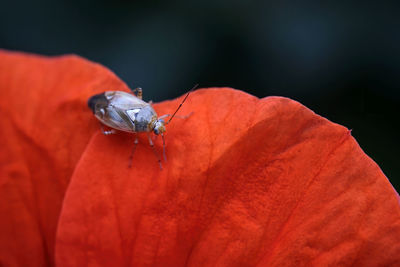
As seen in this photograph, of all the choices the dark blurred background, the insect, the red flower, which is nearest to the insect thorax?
the insect

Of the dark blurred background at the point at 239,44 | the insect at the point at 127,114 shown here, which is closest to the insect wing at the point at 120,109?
the insect at the point at 127,114

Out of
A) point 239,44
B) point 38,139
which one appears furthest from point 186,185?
point 239,44

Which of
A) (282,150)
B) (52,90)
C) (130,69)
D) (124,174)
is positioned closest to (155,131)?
(124,174)

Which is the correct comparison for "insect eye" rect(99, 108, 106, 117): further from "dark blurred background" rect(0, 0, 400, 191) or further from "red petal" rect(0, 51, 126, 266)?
"dark blurred background" rect(0, 0, 400, 191)

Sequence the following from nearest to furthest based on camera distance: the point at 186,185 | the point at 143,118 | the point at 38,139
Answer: the point at 186,185, the point at 38,139, the point at 143,118

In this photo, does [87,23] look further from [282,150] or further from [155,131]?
[282,150]

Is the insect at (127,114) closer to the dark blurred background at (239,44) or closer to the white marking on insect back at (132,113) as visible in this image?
the white marking on insect back at (132,113)

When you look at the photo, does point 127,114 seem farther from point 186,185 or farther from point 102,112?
point 186,185
